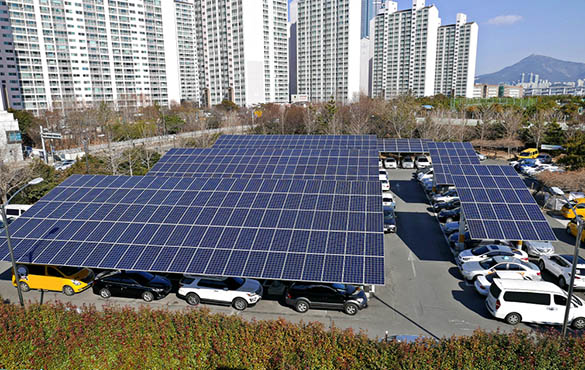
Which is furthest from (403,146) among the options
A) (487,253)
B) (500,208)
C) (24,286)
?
(24,286)

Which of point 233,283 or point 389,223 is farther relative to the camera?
point 389,223

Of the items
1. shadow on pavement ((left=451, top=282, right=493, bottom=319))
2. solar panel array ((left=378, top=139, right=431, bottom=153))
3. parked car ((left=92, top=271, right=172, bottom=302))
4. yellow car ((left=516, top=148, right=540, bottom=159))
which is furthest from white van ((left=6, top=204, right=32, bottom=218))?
yellow car ((left=516, top=148, right=540, bottom=159))

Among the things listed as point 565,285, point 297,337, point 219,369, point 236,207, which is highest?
point 236,207

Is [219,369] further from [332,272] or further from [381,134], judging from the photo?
[381,134]

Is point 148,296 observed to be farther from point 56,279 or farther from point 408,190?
point 408,190

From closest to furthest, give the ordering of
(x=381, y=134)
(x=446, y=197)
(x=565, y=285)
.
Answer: (x=565, y=285)
(x=446, y=197)
(x=381, y=134)

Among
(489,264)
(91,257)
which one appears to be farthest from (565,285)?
(91,257)
